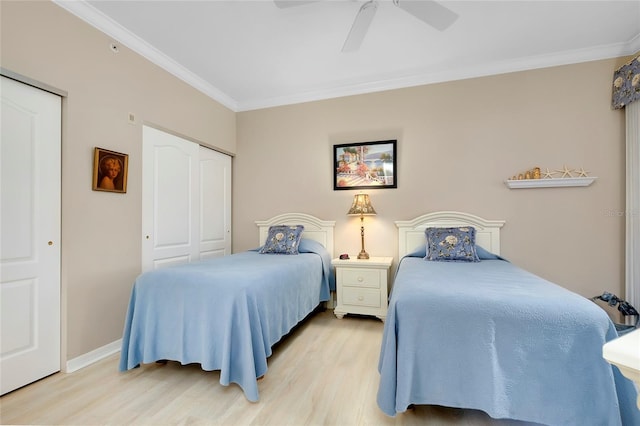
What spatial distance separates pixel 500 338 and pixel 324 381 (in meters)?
1.14

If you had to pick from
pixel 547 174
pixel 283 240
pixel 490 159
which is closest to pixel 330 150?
pixel 283 240

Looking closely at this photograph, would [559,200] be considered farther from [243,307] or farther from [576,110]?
[243,307]

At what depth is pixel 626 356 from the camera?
2.00 ft

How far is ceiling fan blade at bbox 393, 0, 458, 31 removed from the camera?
6.04ft

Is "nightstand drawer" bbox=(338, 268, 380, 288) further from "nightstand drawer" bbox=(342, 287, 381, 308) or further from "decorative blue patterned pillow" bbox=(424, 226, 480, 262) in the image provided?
"decorative blue patterned pillow" bbox=(424, 226, 480, 262)

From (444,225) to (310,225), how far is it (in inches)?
63.2

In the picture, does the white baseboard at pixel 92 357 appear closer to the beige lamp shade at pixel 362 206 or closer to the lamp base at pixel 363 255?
the lamp base at pixel 363 255

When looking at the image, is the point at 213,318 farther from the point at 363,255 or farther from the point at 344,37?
the point at 344,37

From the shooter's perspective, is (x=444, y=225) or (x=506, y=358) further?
(x=444, y=225)

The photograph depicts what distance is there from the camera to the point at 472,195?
3178mm

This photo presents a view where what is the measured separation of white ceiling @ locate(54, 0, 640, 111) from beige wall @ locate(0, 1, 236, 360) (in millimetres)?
226

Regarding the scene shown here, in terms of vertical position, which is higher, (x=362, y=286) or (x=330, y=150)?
(x=330, y=150)

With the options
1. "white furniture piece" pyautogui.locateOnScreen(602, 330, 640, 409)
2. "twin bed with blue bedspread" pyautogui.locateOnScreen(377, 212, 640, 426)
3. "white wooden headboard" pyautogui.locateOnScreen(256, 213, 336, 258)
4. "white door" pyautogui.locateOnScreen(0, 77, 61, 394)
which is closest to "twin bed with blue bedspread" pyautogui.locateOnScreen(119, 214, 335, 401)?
"white door" pyautogui.locateOnScreen(0, 77, 61, 394)

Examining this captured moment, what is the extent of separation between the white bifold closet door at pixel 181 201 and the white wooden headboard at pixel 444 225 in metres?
2.32
